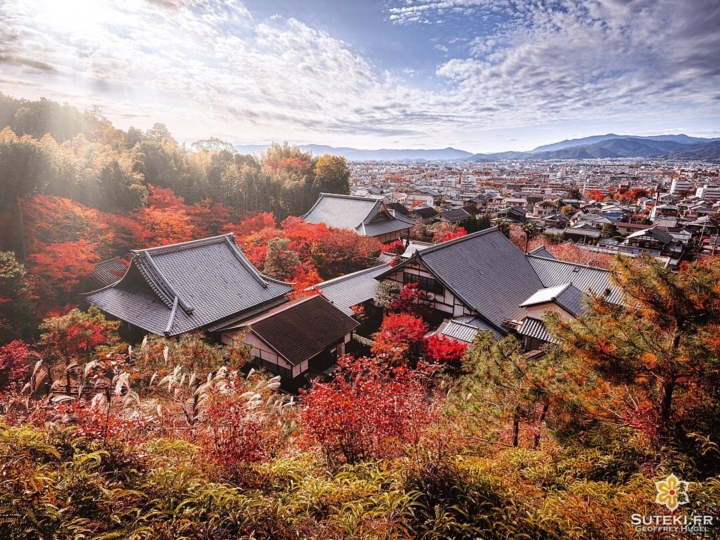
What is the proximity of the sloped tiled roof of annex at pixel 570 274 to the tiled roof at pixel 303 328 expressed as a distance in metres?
15.4

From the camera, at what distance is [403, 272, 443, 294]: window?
70.6 feet

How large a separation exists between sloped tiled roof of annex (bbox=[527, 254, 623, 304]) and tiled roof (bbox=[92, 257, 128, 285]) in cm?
3031

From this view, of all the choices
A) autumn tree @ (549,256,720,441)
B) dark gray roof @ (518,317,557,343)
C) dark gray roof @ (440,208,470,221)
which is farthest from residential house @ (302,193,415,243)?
autumn tree @ (549,256,720,441)

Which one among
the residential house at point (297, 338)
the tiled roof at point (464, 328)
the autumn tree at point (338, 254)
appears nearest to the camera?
the residential house at point (297, 338)

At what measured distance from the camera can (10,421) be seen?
5.04 m

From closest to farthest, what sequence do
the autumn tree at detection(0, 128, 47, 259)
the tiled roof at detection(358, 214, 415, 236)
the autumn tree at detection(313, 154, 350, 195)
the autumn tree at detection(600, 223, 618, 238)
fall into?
the autumn tree at detection(0, 128, 47, 259) < the tiled roof at detection(358, 214, 415, 236) < the autumn tree at detection(313, 154, 350, 195) < the autumn tree at detection(600, 223, 618, 238)

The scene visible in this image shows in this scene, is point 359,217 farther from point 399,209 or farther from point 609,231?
point 609,231

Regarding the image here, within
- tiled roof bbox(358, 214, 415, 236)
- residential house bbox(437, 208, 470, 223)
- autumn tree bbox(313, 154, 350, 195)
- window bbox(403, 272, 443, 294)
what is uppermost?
autumn tree bbox(313, 154, 350, 195)

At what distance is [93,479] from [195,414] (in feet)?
10.2

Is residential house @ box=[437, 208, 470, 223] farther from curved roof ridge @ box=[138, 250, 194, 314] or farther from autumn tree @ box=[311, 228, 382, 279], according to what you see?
curved roof ridge @ box=[138, 250, 194, 314]

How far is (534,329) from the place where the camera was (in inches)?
720

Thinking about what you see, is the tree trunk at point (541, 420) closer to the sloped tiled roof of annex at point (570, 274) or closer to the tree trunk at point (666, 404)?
the tree trunk at point (666, 404)

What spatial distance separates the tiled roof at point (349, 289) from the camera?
75.1 ft

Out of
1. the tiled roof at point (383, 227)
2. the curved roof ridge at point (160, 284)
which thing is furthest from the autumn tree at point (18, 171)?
the tiled roof at point (383, 227)
